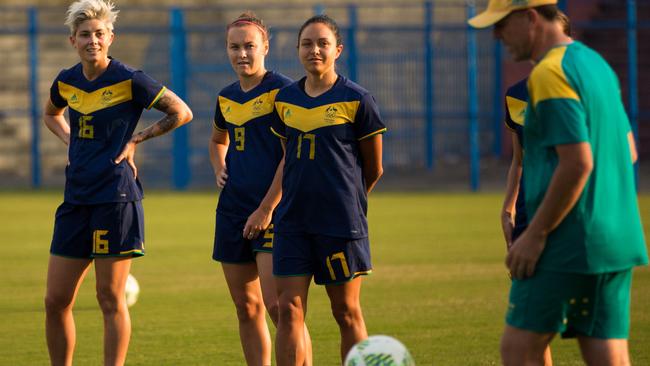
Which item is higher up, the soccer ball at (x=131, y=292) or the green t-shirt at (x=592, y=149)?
the green t-shirt at (x=592, y=149)

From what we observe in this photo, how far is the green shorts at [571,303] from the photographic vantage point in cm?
429

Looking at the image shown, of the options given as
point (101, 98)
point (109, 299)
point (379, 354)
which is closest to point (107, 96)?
point (101, 98)

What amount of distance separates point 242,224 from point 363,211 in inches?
29.4

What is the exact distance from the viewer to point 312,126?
5805 millimetres

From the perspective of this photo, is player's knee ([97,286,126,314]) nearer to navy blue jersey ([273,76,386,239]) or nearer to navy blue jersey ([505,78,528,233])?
navy blue jersey ([273,76,386,239])

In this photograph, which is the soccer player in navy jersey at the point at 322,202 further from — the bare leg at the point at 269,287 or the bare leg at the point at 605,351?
the bare leg at the point at 605,351

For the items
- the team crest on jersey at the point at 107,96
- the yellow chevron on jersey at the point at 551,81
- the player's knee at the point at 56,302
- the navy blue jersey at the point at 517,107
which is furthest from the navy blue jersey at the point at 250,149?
the yellow chevron on jersey at the point at 551,81

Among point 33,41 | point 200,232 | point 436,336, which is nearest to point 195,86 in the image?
point 33,41

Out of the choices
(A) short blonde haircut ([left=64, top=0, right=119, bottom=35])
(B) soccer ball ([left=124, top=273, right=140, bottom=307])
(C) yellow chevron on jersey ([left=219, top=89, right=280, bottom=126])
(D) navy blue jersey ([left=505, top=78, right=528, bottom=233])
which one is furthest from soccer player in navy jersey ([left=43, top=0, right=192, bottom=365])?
(B) soccer ball ([left=124, top=273, right=140, bottom=307])

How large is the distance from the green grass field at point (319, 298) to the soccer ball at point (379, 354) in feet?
6.81

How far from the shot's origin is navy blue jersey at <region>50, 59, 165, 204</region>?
628 cm

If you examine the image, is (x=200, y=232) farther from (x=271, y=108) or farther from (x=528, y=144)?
(x=528, y=144)

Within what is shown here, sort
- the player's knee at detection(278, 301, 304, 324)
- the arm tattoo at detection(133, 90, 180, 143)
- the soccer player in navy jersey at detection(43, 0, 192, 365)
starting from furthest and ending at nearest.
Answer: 1. the arm tattoo at detection(133, 90, 180, 143)
2. the soccer player in navy jersey at detection(43, 0, 192, 365)
3. the player's knee at detection(278, 301, 304, 324)

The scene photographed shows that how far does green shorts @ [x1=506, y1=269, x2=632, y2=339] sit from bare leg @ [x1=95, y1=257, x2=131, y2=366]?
8.67 feet
